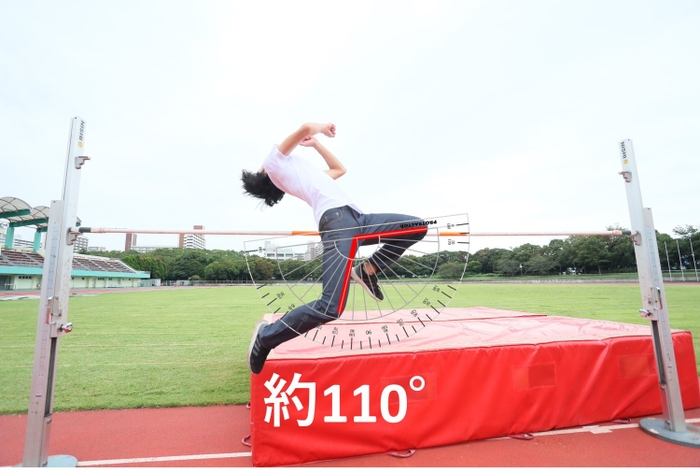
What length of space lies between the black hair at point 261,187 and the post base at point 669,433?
3.11m

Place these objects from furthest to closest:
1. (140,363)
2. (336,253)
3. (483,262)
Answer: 1. (140,363)
2. (483,262)
3. (336,253)

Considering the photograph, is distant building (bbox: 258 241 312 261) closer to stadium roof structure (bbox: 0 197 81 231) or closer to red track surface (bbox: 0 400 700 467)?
red track surface (bbox: 0 400 700 467)

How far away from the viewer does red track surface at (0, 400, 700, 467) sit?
2.34m

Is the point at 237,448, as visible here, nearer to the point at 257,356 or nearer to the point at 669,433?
the point at 257,356

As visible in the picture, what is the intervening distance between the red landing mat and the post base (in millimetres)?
193

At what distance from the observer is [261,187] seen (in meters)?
2.44

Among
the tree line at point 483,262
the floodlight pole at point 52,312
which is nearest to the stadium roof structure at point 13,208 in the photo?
the tree line at point 483,262

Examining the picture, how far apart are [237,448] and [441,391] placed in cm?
146

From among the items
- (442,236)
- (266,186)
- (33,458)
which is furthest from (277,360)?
(33,458)

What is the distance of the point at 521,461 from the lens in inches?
91.2

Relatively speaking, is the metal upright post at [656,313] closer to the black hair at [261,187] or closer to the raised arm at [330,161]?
the raised arm at [330,161]

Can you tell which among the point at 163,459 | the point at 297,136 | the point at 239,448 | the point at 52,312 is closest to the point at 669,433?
the point at 239,448

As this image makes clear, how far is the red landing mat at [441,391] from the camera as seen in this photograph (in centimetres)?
235
